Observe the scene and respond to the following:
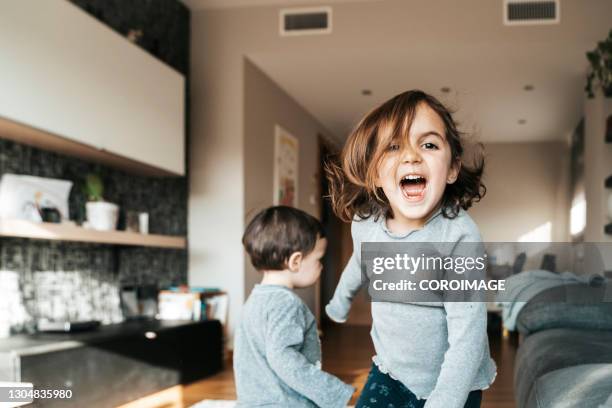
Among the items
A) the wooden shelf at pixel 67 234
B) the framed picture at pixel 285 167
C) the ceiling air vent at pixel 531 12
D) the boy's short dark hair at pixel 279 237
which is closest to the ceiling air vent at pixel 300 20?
the framed picture at pixel 285 167

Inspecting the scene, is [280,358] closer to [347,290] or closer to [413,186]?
[347,290]

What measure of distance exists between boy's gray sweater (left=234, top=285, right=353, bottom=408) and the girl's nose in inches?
25.0

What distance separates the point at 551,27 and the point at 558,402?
3.46 m

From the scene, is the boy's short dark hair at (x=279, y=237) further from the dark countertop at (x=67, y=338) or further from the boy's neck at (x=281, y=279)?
the dark countertop at (x=67, y=338)

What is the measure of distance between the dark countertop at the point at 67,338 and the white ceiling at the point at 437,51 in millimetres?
2071

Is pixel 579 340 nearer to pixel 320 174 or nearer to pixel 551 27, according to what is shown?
pixel 551 27

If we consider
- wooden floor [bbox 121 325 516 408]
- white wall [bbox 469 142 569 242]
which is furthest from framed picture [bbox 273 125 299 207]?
white wall [bbox 469 142 569 242]

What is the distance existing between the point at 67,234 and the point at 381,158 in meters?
2.08

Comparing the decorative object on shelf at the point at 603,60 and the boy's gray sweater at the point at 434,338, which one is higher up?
the decorative object on shelf at the point at 603,60

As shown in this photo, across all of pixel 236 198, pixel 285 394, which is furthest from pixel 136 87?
pixel 285 394

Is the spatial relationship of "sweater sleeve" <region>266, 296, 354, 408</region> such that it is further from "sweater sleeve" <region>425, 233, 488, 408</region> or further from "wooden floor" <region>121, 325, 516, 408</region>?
"sweater sleeve" <region>425, 233, 488, 408</region>

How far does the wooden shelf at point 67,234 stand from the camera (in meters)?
2.39

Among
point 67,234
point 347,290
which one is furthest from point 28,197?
point 347,290

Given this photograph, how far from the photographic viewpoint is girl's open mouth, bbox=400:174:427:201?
943 millimetres
